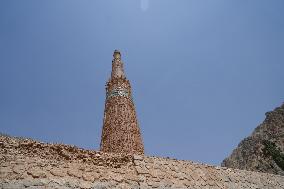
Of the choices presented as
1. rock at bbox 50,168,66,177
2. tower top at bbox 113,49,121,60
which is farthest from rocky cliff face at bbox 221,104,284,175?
rock at bbox 50,168,66,177

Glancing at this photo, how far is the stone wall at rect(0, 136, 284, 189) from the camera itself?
5434 millimetres

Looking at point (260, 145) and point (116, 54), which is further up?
point (116, 54)

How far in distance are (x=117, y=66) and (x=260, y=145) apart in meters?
13.9

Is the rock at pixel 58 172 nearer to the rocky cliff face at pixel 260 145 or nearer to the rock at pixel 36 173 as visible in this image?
the rock at pixel 36 173

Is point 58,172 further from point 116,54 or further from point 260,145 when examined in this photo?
point 260,145

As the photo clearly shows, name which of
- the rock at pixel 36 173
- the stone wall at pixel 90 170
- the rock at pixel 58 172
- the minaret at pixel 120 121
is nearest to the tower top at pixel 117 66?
the minaret at pixel 120 121

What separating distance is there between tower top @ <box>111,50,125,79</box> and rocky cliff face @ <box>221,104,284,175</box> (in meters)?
11.7

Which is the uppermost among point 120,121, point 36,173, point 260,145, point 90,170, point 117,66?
point 117,66

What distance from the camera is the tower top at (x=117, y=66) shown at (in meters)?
17.6

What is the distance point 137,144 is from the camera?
45.1 ft

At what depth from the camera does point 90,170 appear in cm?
608

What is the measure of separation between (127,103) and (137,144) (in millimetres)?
2545

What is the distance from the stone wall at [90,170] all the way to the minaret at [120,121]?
5.39m

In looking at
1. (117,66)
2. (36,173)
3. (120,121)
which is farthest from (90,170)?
(117,66)
